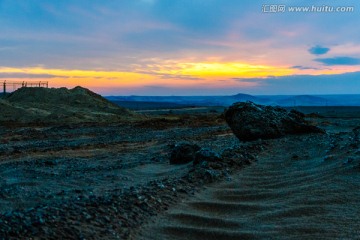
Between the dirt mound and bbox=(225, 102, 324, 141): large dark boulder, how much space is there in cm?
2300

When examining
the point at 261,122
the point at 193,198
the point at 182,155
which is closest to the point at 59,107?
the point at 261,122

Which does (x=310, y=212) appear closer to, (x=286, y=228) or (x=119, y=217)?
(x=286, y=228)

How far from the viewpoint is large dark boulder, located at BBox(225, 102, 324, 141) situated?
585 inches

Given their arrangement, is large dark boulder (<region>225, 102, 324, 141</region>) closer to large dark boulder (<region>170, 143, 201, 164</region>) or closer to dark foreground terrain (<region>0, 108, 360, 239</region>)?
dark foreground terrain (<region>0, 108, 360, 239</region>)

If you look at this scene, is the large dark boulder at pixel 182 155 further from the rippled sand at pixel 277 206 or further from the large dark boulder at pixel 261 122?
the large dark boulder at pixel 261 122

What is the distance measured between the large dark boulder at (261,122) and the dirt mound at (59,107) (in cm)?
2300

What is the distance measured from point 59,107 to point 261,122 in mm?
33693

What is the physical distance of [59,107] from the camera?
4522 centimetres

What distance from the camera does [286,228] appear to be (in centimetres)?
527

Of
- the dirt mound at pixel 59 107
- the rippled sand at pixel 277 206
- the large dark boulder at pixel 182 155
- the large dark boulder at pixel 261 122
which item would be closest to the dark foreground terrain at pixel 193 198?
the rippled sand at pixel 277 206

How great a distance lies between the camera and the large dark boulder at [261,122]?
14852 mm

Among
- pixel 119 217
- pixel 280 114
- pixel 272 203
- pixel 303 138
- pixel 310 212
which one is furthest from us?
pixel 280 114

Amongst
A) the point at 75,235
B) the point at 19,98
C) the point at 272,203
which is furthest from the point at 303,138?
the point at 19,98

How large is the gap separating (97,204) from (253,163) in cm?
514
